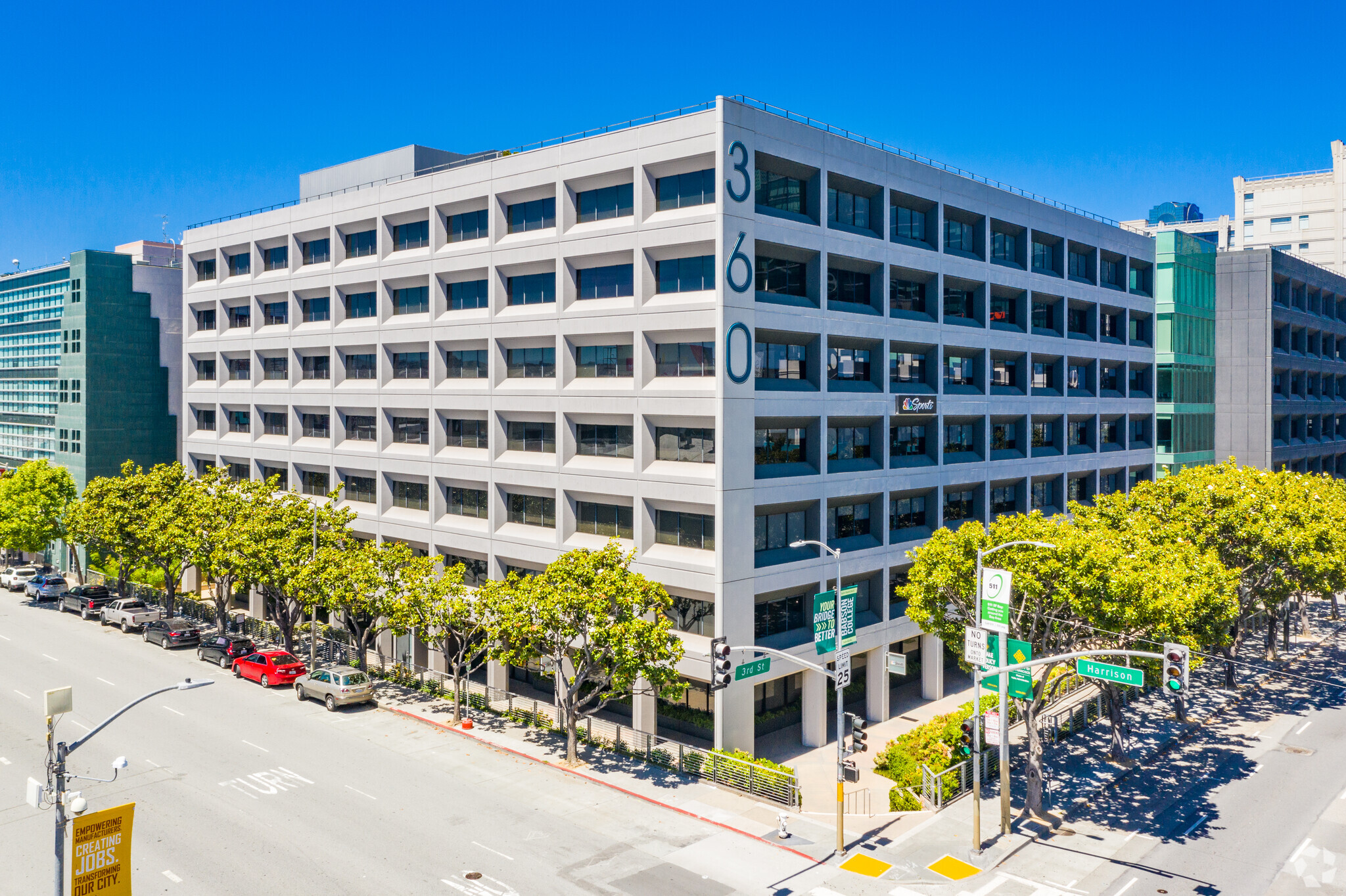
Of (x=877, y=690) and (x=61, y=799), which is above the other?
(x=61, y=799)

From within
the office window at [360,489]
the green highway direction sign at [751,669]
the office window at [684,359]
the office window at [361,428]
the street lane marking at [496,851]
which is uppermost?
the office window at [684,359]

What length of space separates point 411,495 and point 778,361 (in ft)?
81.1

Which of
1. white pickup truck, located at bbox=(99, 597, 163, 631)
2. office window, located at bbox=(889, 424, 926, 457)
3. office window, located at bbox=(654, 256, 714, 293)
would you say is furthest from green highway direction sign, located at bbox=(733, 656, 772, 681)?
white pickup truck, located at bbox=(99, 597, 163, 631)

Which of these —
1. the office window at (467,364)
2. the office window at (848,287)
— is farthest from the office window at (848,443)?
the office window at (467,364)

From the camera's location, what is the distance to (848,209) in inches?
1743

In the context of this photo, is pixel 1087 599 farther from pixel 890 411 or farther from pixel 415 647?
pixel 415 647

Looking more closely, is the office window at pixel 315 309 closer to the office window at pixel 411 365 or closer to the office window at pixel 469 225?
the office window at pixel 411 365

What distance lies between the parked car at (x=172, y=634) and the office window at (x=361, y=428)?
1462cm

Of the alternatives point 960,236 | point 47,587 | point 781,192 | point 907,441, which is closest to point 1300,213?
point 960,236

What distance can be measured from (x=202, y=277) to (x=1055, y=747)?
219ft

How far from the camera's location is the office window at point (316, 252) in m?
58.5

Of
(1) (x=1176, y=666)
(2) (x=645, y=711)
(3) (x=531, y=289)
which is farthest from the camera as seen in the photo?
(3) (x=531, y=289)

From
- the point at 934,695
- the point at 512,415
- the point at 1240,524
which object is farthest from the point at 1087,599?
the point at 512,415

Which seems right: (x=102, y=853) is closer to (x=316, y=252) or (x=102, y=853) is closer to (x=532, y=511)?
(x=532, y=511)
